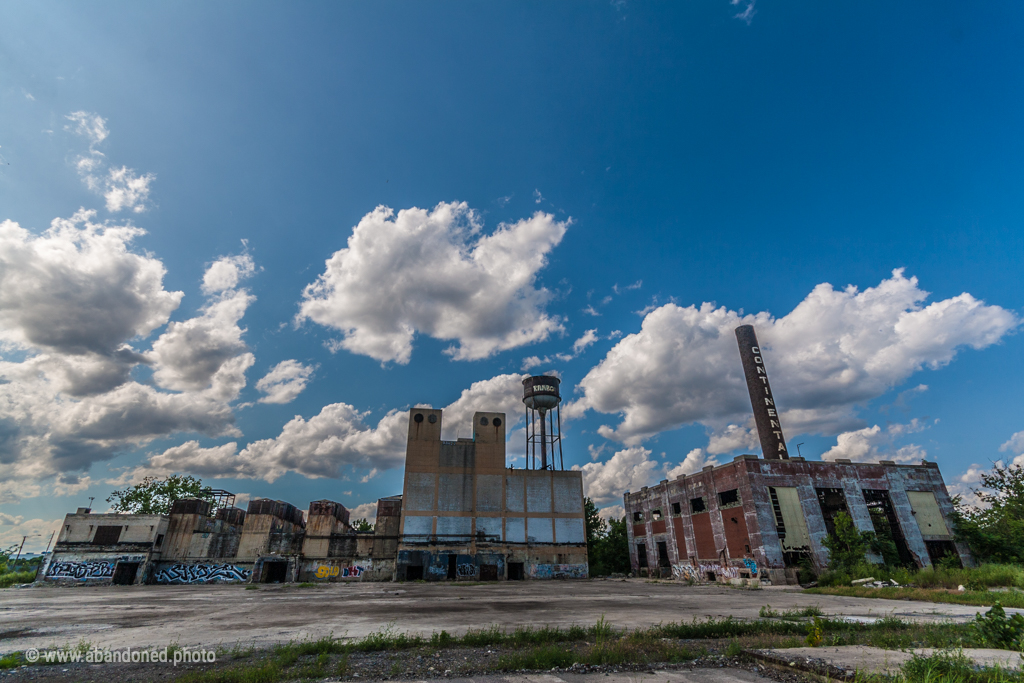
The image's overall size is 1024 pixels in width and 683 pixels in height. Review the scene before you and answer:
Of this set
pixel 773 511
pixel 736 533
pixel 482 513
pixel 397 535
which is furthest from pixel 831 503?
pixel 397 535

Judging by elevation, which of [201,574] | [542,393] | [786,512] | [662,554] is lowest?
[201,574]

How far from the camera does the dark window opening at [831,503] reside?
37531 millimetres

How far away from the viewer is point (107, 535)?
3959cm

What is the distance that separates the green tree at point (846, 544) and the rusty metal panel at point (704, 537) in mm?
8268

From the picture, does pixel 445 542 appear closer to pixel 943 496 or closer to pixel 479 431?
pixel 479 431

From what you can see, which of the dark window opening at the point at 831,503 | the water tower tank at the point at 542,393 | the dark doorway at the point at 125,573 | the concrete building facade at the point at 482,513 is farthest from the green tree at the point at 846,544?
the dark doorway at the point at 125,573

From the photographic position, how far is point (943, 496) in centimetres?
3928

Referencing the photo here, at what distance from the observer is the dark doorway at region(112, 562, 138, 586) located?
125 ft

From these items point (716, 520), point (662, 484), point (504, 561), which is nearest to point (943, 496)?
point (716, 520)

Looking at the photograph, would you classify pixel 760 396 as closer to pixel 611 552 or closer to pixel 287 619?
pixel 611 552

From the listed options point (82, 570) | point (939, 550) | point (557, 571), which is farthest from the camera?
point (557, 571)

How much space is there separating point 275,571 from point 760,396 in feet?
165

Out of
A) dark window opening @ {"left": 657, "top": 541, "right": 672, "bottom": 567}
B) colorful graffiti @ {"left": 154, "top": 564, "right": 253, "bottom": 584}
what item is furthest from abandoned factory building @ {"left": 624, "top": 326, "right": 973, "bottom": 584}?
colorful graffiti @ {"left": 154, "top": 564, "right": 253, "bottom": 584}

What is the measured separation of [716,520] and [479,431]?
24935 millimetres
